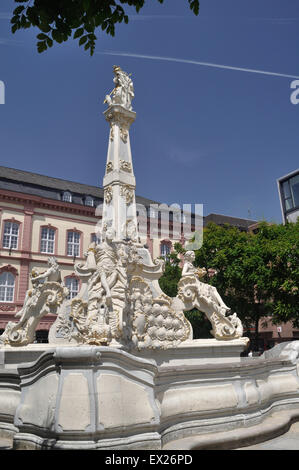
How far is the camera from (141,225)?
40.5 metres

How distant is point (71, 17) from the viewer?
14.9 feet

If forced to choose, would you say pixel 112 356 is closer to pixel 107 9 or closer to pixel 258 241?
pixel 107 9

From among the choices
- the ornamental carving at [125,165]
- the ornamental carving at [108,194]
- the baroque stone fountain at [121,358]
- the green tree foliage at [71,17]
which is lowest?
the baroque stone fountain at [121,358]

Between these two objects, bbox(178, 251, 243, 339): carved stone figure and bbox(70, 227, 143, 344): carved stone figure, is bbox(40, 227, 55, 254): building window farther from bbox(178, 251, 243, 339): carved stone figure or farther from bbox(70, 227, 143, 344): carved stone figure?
bbox(178, 251, 243, 339): carved stone figure

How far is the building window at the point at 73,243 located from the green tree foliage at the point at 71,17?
35488 mm

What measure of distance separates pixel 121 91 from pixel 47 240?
25.6m

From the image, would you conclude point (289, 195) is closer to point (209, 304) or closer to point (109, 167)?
point (109, 167)

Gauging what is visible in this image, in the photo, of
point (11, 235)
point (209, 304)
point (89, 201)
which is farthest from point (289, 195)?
point (209, 304)

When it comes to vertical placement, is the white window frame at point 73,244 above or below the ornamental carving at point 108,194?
above

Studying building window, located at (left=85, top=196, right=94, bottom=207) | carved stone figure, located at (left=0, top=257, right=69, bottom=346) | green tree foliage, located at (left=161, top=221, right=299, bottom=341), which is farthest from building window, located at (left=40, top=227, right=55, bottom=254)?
carved stone figure, located at (left=0, top=257, right=69, bottom=346)

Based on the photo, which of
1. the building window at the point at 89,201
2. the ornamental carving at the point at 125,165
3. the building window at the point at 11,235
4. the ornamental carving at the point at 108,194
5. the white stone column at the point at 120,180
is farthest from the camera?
the building window at the point at 89,201

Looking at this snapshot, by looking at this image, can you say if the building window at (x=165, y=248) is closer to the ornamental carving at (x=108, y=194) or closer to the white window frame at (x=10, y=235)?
the white window frame at (x=10, y=235)

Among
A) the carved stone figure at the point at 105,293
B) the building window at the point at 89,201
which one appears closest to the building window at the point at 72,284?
the building window at the point at 89,201

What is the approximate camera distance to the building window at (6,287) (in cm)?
3434
